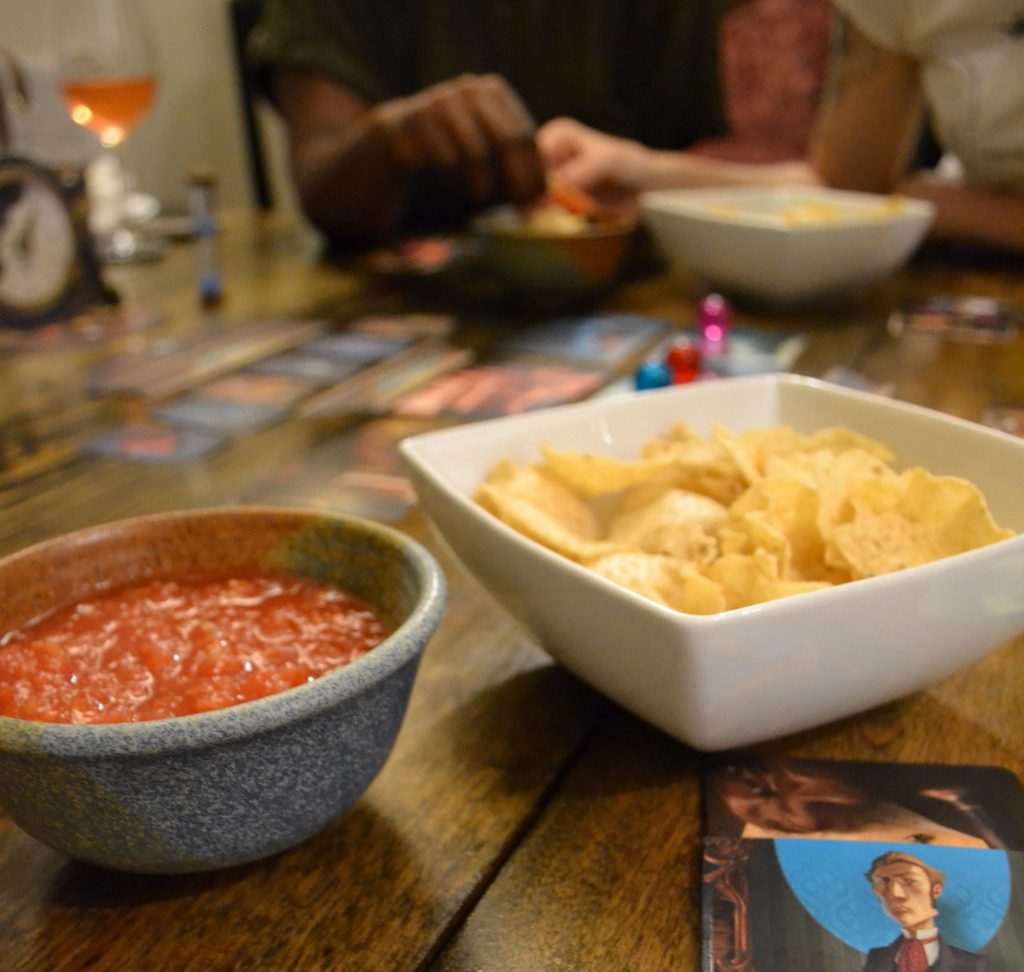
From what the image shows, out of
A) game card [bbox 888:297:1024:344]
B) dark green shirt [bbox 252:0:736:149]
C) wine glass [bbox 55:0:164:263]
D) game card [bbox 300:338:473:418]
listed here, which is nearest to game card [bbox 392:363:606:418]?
game card [bbox 300:338:473:418]

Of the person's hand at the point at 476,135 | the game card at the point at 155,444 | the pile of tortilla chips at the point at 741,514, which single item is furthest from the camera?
the person's hand at the point at 476,135

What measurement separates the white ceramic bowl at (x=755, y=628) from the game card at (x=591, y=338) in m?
0.72

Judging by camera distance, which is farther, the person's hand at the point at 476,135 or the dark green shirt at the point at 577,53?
the dark green shirt at the point at 577,53

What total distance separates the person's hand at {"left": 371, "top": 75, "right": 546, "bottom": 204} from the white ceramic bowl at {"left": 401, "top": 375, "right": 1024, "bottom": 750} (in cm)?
124

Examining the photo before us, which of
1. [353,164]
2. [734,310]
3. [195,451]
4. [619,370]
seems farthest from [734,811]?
[353,164]

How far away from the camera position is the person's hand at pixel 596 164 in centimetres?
203

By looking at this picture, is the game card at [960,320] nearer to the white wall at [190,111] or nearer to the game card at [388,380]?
the game card at [388,380]

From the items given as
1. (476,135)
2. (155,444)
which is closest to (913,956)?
(155,444)

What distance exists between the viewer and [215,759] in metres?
0.43

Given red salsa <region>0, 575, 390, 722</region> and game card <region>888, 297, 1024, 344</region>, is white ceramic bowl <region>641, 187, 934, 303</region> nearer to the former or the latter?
game card <region>888, 297, 1024, 344</region>

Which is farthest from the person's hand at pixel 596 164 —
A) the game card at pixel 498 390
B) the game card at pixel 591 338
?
the game card at pixel 498 390

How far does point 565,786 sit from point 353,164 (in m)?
1.64

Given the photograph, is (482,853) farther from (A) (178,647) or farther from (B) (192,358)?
(B) (192,358)

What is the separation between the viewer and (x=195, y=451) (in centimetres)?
106
